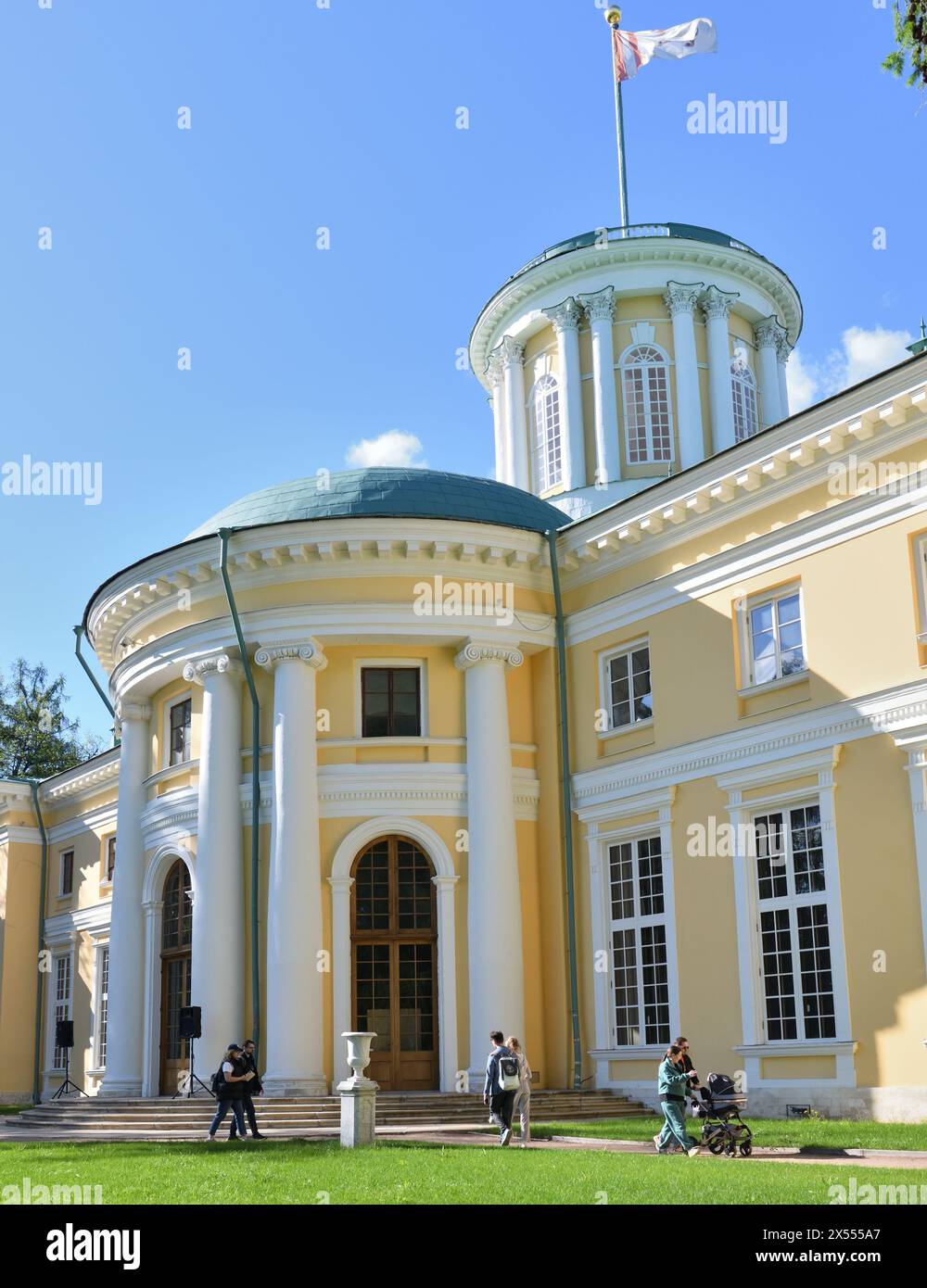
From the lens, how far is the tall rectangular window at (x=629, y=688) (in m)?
22.5

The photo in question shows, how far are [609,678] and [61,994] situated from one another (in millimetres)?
19601

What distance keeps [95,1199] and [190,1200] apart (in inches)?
27.9

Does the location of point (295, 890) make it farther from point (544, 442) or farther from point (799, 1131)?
point (544, 442)

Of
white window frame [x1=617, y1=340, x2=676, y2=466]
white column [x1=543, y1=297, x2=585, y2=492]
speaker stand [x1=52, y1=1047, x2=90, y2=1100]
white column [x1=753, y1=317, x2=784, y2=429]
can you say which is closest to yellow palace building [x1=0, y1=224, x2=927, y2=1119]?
white column [x1=543, y1=297, x2=585, y2=492]

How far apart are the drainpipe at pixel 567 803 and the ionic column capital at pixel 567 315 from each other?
8634mm

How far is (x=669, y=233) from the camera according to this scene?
31.2 meters

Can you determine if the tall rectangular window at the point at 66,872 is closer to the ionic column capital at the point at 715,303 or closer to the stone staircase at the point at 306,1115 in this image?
the stone staircase at the point at 306,1115

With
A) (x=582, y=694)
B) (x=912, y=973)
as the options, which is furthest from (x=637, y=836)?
(x=912, y=973)

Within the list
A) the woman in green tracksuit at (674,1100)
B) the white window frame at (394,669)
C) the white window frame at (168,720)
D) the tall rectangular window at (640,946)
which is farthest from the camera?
the white window frame at (168,720)

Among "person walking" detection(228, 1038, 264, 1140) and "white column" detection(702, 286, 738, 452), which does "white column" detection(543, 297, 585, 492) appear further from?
"person walking" detection(228, 1038, 264, 1140)

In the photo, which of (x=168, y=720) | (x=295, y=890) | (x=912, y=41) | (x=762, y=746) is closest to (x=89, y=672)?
(x=168, y=720)

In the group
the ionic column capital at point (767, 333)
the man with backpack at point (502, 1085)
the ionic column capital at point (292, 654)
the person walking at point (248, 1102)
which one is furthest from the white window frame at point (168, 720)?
the ionic column capital at point (767, 333)

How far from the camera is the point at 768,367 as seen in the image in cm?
3203

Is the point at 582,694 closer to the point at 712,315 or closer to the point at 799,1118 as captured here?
the point at 799,1118
